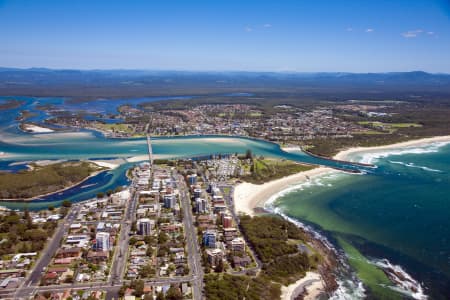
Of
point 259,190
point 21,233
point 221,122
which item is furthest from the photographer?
point 221,122

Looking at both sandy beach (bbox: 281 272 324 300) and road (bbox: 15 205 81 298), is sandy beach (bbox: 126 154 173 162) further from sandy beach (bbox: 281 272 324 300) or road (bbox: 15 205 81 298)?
sandy beach (bbox: 281 272 324 300)

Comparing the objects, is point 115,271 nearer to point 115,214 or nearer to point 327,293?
point 115,214

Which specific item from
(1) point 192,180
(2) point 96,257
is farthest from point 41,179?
(2) point 96,257

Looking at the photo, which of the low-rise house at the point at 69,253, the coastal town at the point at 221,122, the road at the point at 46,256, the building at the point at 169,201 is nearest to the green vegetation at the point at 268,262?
the building at the point at 169,201

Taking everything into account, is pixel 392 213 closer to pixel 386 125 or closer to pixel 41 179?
pixel 41 179

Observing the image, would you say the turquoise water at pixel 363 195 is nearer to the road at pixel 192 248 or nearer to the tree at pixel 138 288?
the road at pixel 192 248

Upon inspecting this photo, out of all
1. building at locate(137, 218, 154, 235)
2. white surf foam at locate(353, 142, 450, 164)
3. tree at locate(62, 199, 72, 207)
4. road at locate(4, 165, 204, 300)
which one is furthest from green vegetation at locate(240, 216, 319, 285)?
white surf foam at locate(353, 142, 450, 164)

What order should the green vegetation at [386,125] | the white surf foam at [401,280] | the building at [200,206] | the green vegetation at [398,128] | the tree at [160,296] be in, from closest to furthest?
the tree at [160,296]
the white surf foam at [401,280]
the building at [200,206]
the green vegetation at [398,128]
the green vegetation at [386,125]
